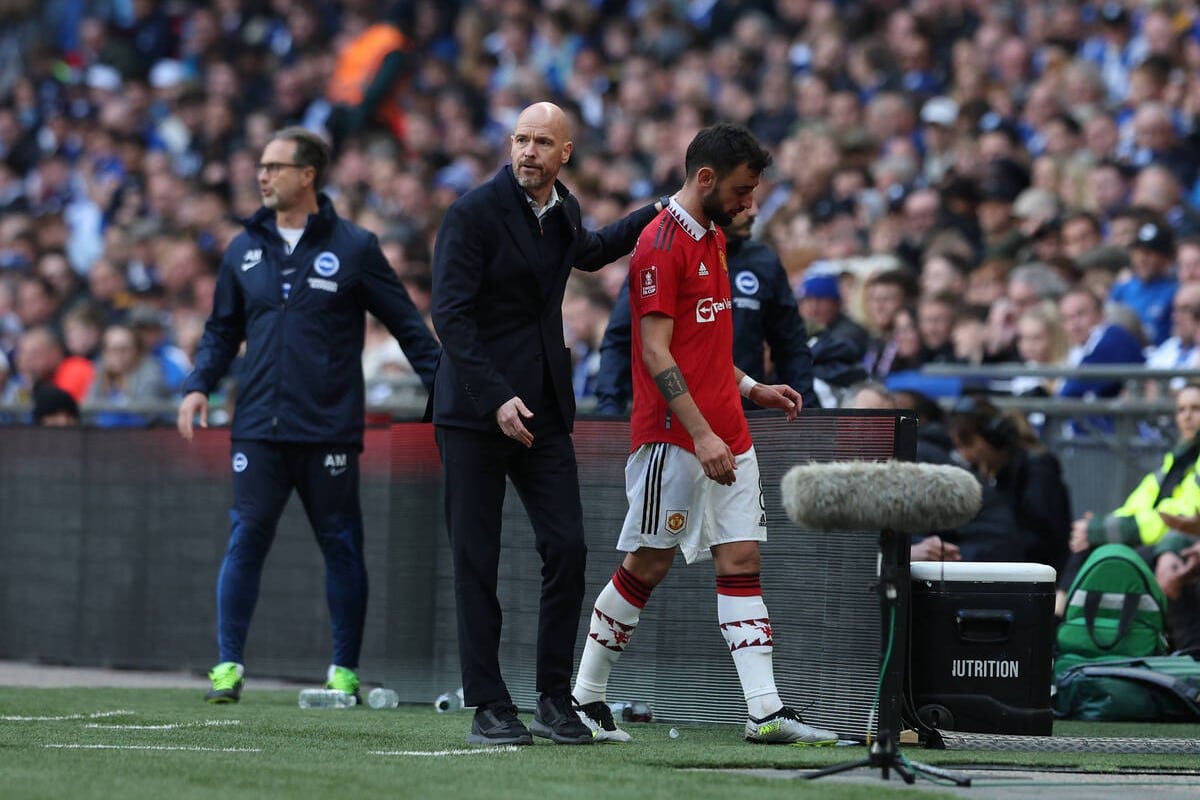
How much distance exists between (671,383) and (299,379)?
8.75 feet

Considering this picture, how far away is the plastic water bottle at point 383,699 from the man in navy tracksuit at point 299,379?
126 mm

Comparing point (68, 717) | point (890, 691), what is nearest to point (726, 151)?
point (890, 691)

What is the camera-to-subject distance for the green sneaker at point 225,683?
9.50 metres

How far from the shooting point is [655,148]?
1906 cm

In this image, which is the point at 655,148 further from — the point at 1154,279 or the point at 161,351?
the point at 1154,279

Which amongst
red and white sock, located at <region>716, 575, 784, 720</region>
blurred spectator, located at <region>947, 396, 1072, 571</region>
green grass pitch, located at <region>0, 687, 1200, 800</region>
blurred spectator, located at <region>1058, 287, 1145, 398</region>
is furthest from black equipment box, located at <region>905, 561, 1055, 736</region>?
blurred spectator, located at <region>1058, 287, 1145, 398</region>

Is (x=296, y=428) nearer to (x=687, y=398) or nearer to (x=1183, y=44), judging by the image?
(x=687, y=398)

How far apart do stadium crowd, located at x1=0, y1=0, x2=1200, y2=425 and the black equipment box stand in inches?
99.0

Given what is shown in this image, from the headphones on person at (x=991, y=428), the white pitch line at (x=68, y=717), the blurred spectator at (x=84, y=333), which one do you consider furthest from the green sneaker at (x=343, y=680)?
the blurred spectator at (x=84, y=333)

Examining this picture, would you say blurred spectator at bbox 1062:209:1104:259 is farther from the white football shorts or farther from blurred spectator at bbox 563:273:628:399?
the white football shorts

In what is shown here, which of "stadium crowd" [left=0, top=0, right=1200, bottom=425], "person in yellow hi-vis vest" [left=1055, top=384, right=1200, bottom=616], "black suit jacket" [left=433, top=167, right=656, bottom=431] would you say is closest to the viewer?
"black suit jacket" [left=433, top=167, right=656, bottom=431]

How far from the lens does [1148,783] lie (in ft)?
21.5

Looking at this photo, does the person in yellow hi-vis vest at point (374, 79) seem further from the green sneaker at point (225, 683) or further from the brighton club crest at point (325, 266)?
the green sneaker at point (225, 683)

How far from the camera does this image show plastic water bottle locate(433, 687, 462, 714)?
30.9 feet
